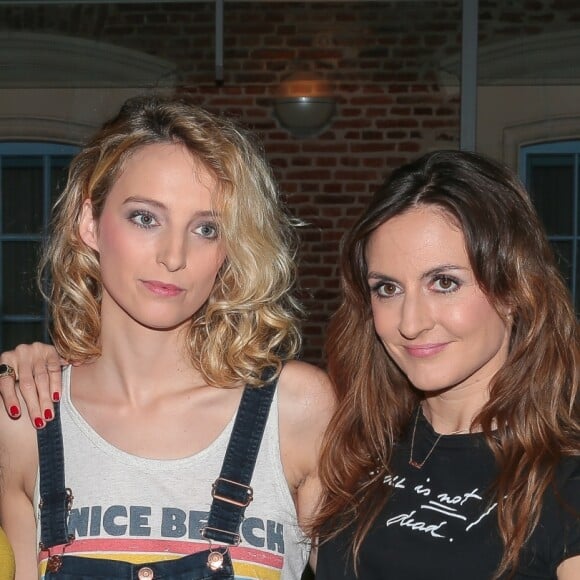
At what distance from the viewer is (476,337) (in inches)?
78.9

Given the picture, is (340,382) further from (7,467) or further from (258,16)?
(258,16)

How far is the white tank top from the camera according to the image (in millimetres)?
2078

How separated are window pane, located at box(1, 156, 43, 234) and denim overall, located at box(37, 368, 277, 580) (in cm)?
347

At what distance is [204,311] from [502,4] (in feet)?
11.6

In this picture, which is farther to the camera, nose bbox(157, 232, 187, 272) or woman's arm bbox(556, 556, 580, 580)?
nose bbox(157, 232, 187, 272)

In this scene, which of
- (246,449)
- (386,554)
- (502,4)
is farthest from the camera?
(502,4)

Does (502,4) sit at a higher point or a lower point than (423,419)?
higher

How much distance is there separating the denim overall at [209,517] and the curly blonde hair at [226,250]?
0.12 metres

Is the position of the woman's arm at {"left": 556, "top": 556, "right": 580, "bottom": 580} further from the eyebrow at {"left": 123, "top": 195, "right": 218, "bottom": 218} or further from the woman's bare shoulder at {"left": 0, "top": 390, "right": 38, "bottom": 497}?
the woman's bare shoulder at {"left": 0, "top": 390, "right": 38, "bottom": 497}

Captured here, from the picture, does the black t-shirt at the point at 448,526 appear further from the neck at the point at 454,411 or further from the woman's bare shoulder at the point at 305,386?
the woman's bare shoulder at the point at 305,386

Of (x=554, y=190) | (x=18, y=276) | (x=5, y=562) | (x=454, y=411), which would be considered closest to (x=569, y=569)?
(x=454, y=411)

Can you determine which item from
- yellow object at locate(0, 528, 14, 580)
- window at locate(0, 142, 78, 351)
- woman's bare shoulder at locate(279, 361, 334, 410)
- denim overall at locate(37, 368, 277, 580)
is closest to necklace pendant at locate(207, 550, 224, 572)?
denim overall at locate(37, 368, 277, 580)

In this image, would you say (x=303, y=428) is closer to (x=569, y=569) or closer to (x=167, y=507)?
(x=167, y=507)

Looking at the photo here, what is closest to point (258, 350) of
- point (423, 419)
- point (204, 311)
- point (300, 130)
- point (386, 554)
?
point (204, 311)
